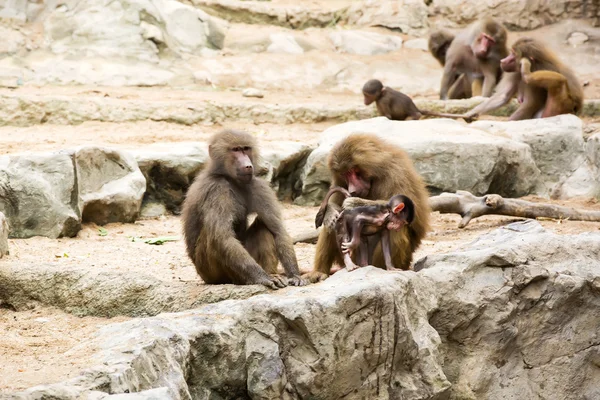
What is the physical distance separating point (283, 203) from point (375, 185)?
13.9ft

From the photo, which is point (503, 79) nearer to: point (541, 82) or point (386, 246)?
point (541, 82)

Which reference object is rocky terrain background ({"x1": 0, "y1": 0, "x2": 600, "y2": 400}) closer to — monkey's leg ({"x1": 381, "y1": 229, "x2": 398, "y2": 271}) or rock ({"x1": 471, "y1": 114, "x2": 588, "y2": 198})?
rock ({"x1": 471, "y1": 114, "x2": 588, "y2": 198})

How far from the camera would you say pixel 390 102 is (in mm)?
11906

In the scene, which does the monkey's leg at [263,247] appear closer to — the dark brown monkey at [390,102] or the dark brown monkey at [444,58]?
the dark brown monkey at [390,102]

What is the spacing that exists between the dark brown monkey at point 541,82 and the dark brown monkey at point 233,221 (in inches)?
236

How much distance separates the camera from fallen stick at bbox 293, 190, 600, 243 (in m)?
8.32

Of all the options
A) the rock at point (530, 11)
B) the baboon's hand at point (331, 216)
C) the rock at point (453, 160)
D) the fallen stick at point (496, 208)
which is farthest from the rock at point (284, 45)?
the baboon's hand at point (331, 216)

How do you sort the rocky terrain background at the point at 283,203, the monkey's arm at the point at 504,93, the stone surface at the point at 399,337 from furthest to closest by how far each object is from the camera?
the monkey's arm at the point at 504,93 < the rocky terrain background at the point at 283,203 < the stone surface at the point at 399,337

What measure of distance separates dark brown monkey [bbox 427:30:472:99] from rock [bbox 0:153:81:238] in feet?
24.4

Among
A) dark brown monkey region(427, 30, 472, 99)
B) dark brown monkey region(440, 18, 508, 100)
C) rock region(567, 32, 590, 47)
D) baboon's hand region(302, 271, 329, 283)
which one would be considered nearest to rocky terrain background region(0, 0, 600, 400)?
rock region(567, 32, 590, 47)

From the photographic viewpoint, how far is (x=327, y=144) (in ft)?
32.8

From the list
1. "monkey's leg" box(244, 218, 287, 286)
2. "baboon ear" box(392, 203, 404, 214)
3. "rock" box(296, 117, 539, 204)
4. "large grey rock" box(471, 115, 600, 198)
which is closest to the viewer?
"baboon ear" box(392, 203, 404, 214)

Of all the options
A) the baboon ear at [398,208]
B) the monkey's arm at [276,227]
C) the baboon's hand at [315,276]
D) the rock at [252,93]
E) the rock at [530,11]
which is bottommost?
the rock at [252,93]

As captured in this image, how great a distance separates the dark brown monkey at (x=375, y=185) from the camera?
5953 mm
